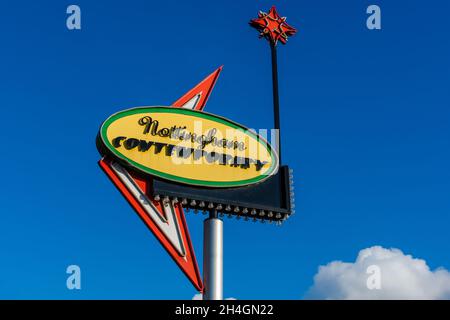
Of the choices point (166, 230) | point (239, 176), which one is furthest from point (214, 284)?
point (239, 176)

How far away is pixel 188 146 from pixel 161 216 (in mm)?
2687

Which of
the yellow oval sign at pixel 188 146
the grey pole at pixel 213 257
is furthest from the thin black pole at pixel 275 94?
the grey pole at pixel 213 257

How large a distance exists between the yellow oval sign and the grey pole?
1.26 m

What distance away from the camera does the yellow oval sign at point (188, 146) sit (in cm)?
2322

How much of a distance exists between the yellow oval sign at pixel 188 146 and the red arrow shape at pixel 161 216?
416 millimetres

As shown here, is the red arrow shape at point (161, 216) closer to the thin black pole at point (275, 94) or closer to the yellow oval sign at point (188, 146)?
the yellow oval sign at point (188, 146)

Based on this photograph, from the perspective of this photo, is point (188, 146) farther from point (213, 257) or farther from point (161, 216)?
point (213, 257)

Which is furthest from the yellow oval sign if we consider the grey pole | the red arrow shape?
the grey pole

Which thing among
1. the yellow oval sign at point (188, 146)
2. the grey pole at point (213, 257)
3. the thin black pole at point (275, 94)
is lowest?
the grey pole at point (213, 257)

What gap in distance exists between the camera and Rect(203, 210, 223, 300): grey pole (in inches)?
892

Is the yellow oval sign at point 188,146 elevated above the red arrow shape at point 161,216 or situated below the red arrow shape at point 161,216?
above
